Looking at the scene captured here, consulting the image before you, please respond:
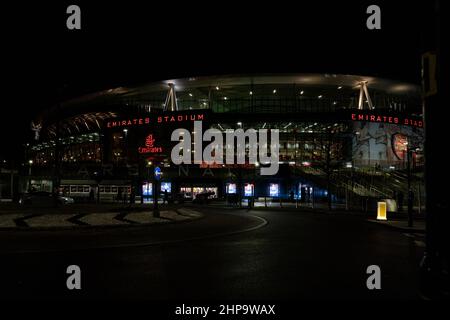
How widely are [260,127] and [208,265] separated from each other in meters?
49.6

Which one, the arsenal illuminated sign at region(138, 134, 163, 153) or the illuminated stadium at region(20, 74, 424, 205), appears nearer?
the arsenal illuminated sign at region(138, 134, 163, 153)

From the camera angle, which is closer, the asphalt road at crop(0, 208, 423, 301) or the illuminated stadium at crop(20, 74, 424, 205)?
the asphalt road at crop(0, 208, 423, 301)

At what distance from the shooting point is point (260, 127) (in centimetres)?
5778

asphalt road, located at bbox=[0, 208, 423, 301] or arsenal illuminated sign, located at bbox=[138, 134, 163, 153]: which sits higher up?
arsenal illuminated sign, located at bbox=[138, 134, 163, 153]

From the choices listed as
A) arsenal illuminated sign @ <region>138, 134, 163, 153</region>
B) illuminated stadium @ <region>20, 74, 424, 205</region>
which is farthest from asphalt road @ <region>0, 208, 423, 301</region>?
illuminated stadium @ <region>20, 74, 424, 205</region>

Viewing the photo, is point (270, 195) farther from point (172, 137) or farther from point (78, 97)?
point (78, 97)

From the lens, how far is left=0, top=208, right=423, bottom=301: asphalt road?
6809 millimetres

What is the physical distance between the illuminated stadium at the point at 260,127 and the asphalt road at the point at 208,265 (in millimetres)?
29189

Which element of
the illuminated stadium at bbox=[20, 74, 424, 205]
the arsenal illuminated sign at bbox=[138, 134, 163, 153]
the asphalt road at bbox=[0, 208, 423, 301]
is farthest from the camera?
the illuminated stadium at bbox=[20, 74, 424, 205]

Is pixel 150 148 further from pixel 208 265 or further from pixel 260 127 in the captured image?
pixel 260 127

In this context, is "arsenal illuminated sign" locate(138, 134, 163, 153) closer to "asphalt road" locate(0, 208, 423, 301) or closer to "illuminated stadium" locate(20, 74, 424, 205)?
"illuminated stadium" locate(20, 74, 424, 205)

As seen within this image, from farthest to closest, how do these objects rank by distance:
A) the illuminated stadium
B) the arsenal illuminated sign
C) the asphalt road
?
1. the illuminated stadium
2. the arsenal illuminated sign
3. the asphalt road

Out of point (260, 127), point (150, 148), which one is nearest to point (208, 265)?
point (150, 148)

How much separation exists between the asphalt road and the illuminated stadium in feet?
95.8
